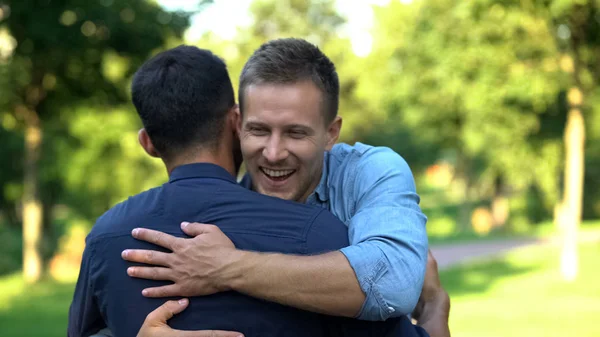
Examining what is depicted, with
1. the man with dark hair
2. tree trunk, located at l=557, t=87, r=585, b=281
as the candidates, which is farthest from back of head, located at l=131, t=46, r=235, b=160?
tree trunk, located at l=557, t=87, r=585, b=281

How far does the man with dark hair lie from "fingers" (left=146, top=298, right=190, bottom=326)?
28mm

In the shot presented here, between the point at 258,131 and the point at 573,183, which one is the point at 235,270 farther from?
the point at 573,183

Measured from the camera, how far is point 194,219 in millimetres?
2281

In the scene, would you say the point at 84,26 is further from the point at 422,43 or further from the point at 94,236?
the point at 422,43

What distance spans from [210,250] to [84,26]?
491 inches

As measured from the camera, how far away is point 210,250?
2211 millimetres

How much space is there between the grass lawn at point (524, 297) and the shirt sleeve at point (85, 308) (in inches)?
364

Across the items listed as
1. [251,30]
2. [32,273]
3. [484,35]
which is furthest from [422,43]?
[251,30]

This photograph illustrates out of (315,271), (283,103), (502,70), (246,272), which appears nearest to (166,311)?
(246,272)

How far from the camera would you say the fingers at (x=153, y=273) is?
7.32 feet

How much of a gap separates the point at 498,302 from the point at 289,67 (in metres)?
12.7

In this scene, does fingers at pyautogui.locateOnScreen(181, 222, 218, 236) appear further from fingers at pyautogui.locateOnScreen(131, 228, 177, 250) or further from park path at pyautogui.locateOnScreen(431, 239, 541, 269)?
park path at pyautogui.locateOnScreen(431, 239, 541, 269)

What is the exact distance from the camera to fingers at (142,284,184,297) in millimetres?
2229

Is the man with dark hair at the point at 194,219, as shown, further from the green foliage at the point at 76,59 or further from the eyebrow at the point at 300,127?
the green foliage at the point at 76,59
